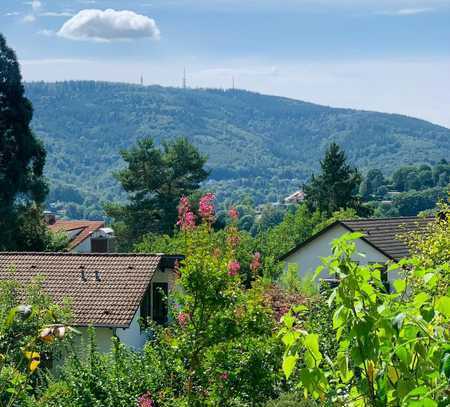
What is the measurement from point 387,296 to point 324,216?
178 ft

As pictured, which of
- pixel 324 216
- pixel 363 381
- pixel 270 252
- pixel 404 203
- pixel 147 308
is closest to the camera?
pixel 363 381

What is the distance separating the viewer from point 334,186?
64.4m

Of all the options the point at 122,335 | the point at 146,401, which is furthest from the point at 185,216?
the point at 122,335

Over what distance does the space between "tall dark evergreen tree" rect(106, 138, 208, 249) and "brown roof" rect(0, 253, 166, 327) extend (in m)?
34.0

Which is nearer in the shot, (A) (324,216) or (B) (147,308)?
(B) (147,308)

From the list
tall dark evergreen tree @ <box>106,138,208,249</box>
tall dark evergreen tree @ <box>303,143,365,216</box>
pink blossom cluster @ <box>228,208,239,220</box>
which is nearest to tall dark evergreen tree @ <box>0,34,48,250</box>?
tall dark evergreen tree @ <box>106,138,208,249</box>

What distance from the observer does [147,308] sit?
25.6 m

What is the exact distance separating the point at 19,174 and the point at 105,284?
61.6 ft

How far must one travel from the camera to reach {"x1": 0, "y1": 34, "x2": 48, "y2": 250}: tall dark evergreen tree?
41.9m

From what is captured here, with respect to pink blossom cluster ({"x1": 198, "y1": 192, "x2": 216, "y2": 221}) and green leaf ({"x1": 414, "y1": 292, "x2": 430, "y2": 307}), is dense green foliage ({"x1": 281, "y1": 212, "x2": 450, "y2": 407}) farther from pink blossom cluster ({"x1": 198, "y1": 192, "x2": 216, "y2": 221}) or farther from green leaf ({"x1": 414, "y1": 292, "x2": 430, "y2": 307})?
pink blossom cluster ({"x1": 198, "y1": 192, "x2": 216, "y2": 221})

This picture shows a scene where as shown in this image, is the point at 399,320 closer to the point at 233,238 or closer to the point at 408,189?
the point at 233,238

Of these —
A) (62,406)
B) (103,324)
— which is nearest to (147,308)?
(103,324)

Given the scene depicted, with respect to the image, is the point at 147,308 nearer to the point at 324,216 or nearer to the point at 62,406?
the point at 62,406

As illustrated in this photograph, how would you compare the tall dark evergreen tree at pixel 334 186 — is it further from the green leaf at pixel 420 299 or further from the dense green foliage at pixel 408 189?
the green leaf at pixel 420 299
